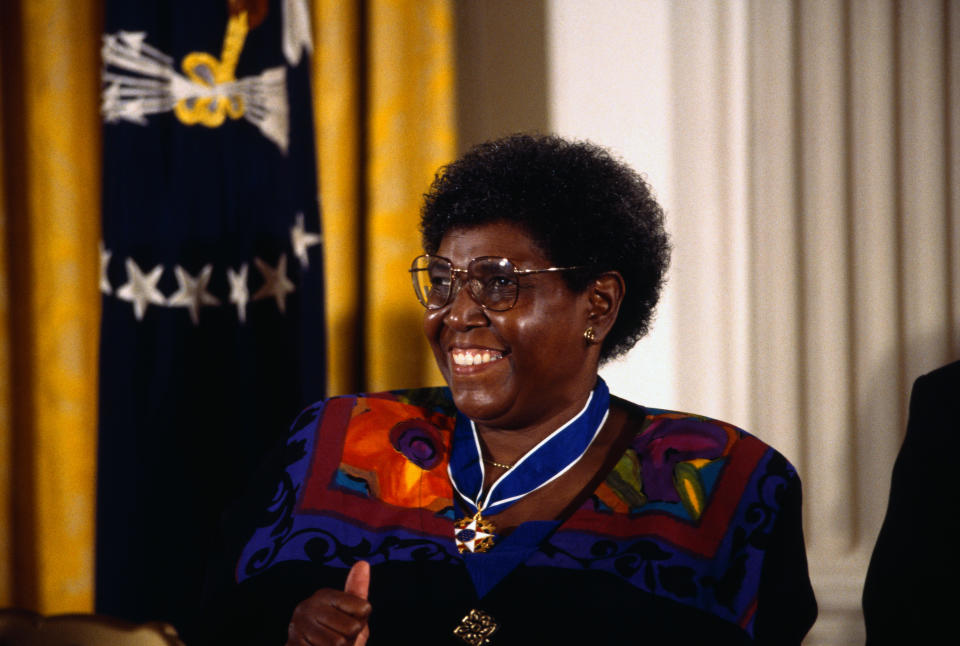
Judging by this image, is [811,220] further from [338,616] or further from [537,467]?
[338,616]

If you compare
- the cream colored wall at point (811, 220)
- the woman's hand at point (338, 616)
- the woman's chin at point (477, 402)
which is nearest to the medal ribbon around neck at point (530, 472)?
the woman's chin at point (477, 402)

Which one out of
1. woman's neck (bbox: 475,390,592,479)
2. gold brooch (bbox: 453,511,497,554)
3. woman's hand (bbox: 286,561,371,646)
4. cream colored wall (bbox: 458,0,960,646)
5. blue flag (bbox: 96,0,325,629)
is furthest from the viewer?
cream colored wall (bbox: 458,0,960,646)

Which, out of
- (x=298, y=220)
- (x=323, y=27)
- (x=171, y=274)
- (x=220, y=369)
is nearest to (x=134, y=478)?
(x=220, y=369)

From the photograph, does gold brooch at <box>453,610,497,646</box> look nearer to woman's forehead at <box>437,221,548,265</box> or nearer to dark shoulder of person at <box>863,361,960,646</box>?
woman's forehead at <box>437,221,548,265</box>

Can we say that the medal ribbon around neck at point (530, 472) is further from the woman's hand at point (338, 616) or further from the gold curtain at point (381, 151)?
the gold curtain at point (381, 151)

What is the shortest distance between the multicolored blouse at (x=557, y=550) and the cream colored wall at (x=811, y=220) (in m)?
0.62

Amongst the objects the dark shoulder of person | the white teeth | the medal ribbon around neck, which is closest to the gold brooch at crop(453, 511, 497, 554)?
the medal ribbon around neck

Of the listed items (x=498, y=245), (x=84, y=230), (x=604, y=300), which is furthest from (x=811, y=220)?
(x=84, y=230)

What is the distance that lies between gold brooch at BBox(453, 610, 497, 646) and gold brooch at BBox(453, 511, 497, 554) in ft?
0.38

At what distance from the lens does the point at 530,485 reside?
1441 millimetres

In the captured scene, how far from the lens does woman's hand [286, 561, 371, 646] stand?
1209 mm

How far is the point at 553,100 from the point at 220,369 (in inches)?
42.4

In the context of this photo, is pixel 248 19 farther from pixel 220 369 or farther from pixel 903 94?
pixel 903 94

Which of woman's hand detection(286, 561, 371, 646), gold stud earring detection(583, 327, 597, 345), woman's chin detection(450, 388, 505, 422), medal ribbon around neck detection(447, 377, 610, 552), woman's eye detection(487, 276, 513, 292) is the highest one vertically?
woman's eye detection(487, 276, 513, 292)
